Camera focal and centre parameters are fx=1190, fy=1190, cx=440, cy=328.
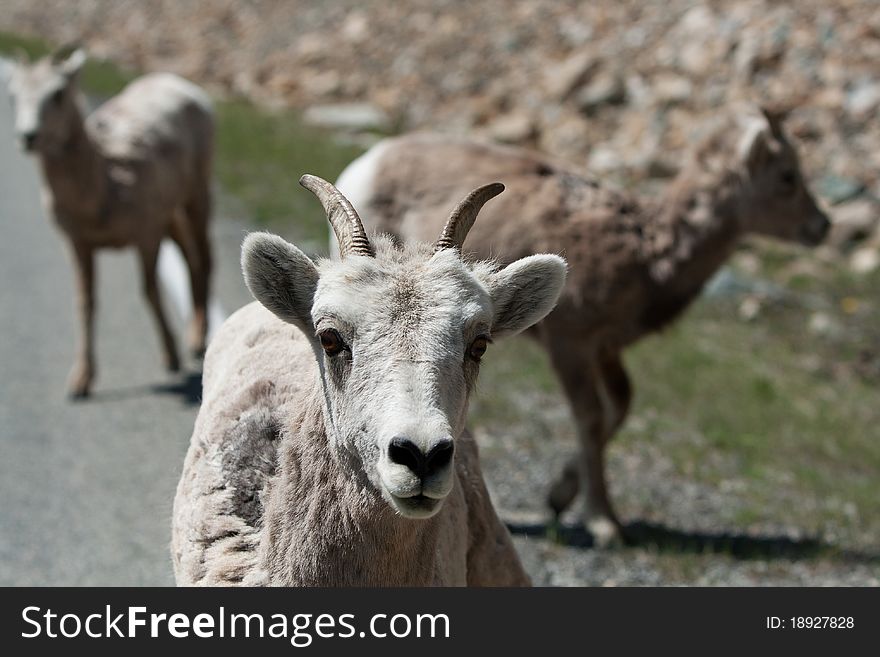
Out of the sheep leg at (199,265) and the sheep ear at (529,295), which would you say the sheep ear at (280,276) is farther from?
the sheep leg at (199,265)

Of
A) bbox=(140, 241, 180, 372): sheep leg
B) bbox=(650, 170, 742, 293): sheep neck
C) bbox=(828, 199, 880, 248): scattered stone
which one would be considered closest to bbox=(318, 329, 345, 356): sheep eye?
bbox=(650, 170, 742, 293): sheep neck

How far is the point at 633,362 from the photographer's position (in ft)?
33.2

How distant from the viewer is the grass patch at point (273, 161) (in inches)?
490

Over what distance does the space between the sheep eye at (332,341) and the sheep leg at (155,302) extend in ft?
19.8

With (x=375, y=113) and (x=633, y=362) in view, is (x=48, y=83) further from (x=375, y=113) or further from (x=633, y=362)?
(x=375, y=113)

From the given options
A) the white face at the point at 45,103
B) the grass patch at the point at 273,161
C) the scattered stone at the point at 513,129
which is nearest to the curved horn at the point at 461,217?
the white face at the point at 45,103

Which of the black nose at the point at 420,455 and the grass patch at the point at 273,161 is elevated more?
the black nose at the point at 420,455

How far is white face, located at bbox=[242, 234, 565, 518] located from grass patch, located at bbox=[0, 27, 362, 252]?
704cm

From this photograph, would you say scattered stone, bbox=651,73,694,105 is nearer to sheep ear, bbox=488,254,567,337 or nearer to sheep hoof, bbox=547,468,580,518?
sheep hoof, bbox=547,468,580,518

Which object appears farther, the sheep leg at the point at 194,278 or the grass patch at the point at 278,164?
the grass patch at the point at 278,164

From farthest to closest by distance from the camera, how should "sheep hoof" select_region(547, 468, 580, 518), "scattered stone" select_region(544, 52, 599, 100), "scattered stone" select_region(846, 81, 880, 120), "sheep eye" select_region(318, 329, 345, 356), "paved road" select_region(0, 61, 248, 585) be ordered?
"scattered stone" select_region(544, 52, 599, 100)
"scattered stone" select_region(846, 81, 880, 120)
"sheep hoof" select_region(547, 468, 580, 518)
"paved road" select_region(0, 61, 248, 585)
"sheep eye" select_region(318, 329, 345, 356)

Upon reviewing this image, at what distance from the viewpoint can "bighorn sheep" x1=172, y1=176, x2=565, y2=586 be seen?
3580 mm

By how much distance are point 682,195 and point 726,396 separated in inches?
76.7
